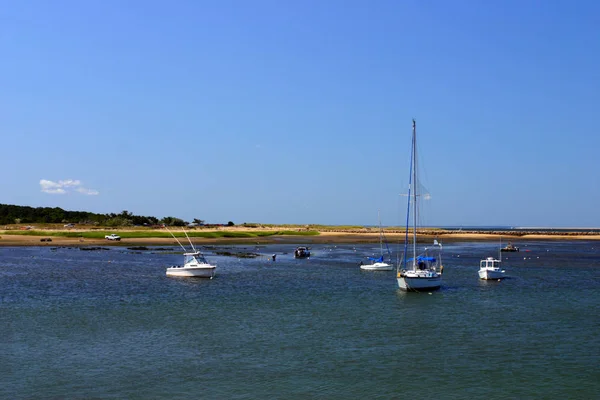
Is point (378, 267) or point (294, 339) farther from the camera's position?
point (378, 267)

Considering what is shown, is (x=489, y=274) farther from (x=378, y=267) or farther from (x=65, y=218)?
(x=65, y=218)

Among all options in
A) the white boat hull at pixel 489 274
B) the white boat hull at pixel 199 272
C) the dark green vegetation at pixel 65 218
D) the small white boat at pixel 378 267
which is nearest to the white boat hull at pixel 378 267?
the small white boat at pixel 378 267

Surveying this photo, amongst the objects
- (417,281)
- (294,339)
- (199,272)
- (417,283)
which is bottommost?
(294,339)

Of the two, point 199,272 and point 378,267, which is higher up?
point 378,267

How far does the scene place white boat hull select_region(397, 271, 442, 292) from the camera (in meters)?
50.3

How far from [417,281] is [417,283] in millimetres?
235

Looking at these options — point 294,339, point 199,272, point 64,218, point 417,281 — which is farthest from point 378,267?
point 64,218

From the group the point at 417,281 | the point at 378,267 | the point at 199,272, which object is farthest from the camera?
the point at 378,267

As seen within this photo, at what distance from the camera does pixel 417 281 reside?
50312mm

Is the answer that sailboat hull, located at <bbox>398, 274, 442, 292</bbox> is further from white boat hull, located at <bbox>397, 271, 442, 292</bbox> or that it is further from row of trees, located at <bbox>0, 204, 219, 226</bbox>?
row of trees, located at <bbox>0, 204, 219, 226</bbox>

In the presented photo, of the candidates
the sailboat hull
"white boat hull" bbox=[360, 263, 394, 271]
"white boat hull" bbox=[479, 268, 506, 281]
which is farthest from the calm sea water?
"white boat hull" bbox=[360, 263, 394, 271]

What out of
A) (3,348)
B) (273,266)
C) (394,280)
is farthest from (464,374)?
(273,266)

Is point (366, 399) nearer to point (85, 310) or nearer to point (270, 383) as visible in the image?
point (270, 383)

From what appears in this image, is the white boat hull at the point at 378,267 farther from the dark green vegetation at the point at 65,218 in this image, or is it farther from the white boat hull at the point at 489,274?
the dark green vegetation at the point at 65,218
